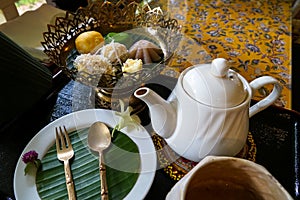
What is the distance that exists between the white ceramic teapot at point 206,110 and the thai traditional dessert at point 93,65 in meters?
0.14

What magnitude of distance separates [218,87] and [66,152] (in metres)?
0.33

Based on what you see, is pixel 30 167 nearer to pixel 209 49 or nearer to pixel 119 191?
pixel 119 191

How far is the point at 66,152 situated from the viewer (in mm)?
539

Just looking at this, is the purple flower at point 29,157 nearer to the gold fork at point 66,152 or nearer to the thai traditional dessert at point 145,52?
the gold fork at point 66,152

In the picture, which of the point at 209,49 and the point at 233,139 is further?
the point at 209,49

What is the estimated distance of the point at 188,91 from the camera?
0.46 m

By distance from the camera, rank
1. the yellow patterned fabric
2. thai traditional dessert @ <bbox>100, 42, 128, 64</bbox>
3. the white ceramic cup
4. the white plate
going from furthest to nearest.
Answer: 1. the yellow patterned fabric
2. thai traditional dessert @ <bbox>100, 42, 128, 64</bbox>
3. the white plate
4. the white ceramic cup

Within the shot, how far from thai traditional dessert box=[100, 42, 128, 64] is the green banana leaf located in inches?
7.0

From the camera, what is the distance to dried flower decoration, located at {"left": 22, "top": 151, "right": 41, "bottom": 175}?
51cm

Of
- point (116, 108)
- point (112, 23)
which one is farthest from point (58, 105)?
point (112, 23)

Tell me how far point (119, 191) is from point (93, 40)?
0.37 metres

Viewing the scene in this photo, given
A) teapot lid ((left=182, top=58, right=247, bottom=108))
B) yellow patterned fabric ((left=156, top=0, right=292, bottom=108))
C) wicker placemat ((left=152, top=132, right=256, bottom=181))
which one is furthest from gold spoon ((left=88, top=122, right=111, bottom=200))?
yellow patterned fabric ((left=156, top=0, right=292, bottom=108))

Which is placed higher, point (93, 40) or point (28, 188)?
point (93, 40)

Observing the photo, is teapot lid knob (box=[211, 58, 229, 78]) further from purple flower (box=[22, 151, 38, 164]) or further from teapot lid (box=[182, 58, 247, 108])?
purple flower (box=[22, 151, 38, 164])
